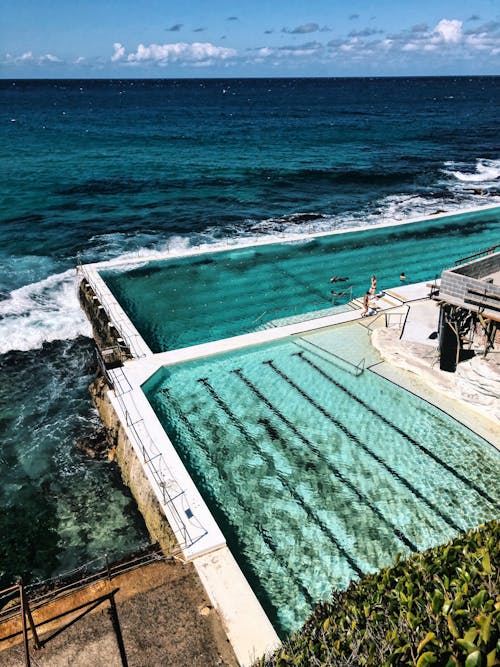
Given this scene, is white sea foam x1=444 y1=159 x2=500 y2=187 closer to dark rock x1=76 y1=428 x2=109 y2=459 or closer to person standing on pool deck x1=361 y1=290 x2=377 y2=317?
person standing on pool deck x1=361 y1=290 x2=377 y2=317

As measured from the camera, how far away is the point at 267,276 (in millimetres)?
24234

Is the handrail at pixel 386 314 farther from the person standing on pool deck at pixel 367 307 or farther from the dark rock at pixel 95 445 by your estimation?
the dark rock at pixel 95 445

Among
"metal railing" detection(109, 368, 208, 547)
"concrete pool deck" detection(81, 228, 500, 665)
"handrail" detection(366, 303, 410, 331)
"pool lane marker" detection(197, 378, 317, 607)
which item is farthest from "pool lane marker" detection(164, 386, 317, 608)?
"handrail" detection(366, 303, 410, 331)

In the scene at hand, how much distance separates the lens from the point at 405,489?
11.8 m

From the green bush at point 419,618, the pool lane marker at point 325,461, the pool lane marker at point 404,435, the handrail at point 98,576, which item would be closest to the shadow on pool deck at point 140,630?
the handrail at point 98,576

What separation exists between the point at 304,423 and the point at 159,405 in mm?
4228

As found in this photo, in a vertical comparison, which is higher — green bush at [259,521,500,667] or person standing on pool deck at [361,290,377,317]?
green bush at [259,521,500,667]

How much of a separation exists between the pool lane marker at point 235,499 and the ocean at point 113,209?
2.35 m

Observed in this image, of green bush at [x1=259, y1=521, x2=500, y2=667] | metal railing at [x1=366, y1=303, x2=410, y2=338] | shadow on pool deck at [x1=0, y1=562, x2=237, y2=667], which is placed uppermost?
green bush at [x1=259, y1=521, x2=500, y2=667]

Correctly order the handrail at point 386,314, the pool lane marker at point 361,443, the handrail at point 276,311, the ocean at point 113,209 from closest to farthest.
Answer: the pool lane marker at point 361,443, the ocean at point 113,209, the handrail at point 386,314, the handrail at point 276,311

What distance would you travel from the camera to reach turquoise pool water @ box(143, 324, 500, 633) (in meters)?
10.3

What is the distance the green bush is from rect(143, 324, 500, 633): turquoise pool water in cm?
319

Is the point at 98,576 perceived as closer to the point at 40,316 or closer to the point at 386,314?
the point at 386,314

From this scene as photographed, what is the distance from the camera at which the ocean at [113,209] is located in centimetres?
1333
